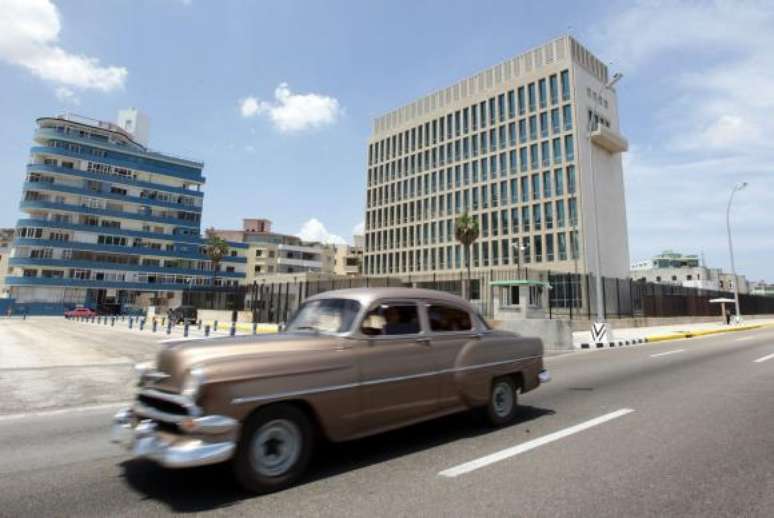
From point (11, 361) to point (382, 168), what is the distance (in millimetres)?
66910

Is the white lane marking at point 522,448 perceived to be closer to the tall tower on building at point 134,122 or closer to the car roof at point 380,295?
the car roof at point 380,295

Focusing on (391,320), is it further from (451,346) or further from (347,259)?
(347,259)

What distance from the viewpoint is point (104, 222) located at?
71.8 metres

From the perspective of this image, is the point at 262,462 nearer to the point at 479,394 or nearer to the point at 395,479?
the point at 395,479

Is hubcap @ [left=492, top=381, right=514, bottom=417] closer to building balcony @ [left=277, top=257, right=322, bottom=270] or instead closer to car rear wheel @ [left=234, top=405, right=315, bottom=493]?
car rear wheel @ [left=234, top=405, right=315, bottom=493]

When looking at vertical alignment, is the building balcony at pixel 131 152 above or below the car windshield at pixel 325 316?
above

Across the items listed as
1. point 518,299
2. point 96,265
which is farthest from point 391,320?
point 96,265

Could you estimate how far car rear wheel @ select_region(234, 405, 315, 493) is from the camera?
3.66 meters

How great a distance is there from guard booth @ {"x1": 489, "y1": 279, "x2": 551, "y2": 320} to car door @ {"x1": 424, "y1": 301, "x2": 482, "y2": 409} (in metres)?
17.9

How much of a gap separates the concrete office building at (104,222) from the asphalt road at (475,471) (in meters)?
70.5

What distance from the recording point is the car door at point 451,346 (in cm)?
509

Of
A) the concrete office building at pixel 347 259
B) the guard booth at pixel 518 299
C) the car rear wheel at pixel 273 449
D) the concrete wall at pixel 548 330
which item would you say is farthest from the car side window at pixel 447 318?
the concrete office building at pixel 347 259

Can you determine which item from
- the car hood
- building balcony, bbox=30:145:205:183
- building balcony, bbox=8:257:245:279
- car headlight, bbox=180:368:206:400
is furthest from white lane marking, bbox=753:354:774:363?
building balcony, bbox=30:145:205:183

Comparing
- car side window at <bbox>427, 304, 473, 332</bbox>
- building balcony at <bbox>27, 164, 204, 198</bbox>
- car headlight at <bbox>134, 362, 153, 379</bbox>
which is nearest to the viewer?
car headlight at <bbox>134, 362, 153, 379</bbox>
